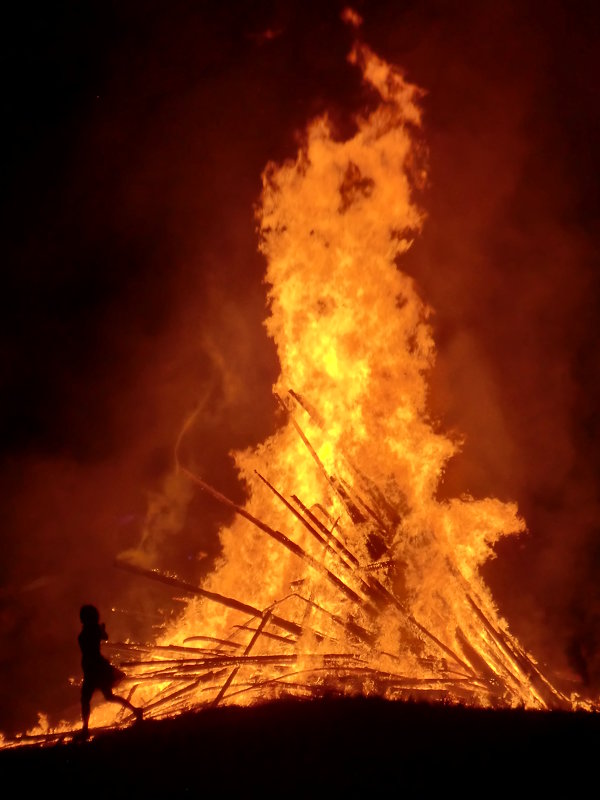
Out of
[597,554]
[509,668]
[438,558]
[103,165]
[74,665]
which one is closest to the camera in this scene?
[509,668]

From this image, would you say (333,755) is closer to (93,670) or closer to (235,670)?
(235,670)

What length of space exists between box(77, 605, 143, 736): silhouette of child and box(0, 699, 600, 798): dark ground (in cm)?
71

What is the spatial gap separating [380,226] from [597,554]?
20.6 ft

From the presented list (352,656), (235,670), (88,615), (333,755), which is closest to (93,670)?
(88,615)

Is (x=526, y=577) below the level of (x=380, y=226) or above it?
below

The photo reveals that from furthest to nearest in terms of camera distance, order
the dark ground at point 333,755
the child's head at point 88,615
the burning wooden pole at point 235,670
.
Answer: the child's head at point 88,615
the burning wooden pole at point 235,670
the dark ground at point 333,755

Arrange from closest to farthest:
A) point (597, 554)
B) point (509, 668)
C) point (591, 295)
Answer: point (509, 668), point (597, 554), point (591, 295)

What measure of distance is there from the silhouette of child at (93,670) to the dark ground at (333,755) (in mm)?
708

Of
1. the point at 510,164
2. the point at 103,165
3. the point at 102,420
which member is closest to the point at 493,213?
the point at 510,164

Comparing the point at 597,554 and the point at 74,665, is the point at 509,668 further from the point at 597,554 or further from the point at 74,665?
the point at 74,665

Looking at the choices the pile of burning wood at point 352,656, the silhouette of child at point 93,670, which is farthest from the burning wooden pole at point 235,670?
the silhouette of child at point 93,670

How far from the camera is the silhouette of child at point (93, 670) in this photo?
5.92m

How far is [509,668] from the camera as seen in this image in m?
6.62

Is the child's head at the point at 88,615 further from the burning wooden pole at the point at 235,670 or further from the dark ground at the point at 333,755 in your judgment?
the burning wooden pole at the point at 235,670
